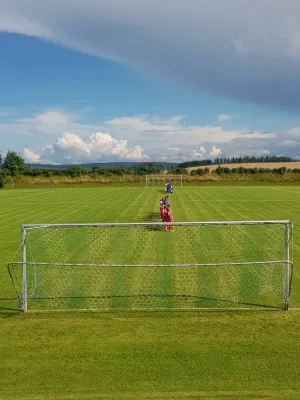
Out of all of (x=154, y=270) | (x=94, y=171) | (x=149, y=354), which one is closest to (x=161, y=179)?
(x=94, y=171)

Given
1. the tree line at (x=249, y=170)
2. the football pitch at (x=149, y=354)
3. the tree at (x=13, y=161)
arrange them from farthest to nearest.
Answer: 1. the tree at (x=13, y=161)
2. the tree line at (x=249, y=170)
3. the football pitch at (x=149, y=354)

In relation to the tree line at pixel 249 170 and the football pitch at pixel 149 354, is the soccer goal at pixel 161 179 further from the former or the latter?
the football pitch at pixel 149 354

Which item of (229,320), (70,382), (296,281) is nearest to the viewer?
(70,382)

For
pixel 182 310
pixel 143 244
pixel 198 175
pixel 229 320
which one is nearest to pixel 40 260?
pixel 143 244

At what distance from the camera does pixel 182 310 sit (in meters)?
9.48

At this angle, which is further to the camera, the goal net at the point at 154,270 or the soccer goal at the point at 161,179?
the soccer goal at the point at 161,179

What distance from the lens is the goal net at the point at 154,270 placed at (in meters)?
9.92

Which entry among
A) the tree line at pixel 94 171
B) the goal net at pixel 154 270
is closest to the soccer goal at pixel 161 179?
the tree line at pixel 94 171

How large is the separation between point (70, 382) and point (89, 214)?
20599mm

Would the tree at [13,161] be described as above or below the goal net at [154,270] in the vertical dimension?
above

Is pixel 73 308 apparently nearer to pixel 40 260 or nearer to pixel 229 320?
pixel 229 320

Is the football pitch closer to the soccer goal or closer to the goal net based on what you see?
the goal net

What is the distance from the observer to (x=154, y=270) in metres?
12.5

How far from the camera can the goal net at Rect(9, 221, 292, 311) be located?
391 inches
